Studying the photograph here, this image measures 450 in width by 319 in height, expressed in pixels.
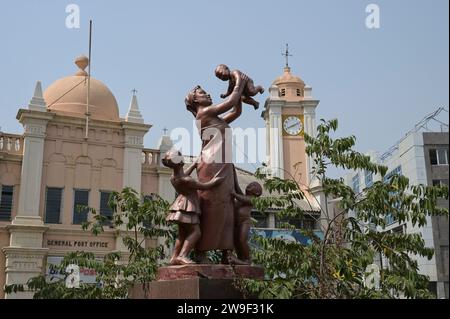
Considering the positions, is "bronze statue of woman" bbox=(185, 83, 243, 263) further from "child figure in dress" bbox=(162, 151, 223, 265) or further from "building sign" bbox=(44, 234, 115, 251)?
"building sign" bbox=(44, 234, 115, 251)

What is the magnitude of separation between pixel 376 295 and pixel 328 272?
2.93 ft

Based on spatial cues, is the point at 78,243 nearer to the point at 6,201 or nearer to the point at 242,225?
the point at 6,201

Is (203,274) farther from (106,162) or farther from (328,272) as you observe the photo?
(106,162)

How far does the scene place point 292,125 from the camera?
2714 cm

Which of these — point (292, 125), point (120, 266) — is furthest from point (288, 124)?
point (120, 266)

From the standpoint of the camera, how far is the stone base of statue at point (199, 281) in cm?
550

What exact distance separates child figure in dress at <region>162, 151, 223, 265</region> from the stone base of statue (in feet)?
0.55

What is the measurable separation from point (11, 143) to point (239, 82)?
563 inches

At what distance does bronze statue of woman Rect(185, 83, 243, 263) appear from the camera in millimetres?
6223

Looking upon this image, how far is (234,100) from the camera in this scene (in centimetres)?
661

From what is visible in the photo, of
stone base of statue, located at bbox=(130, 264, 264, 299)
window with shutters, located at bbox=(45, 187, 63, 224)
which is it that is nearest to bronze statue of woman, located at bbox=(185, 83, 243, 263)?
stone base of statue, located at bbox=(130, 264, 264, 299)

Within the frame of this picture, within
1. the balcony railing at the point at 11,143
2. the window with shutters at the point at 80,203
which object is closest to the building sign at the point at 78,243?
the window with shutters at the point at 80,203

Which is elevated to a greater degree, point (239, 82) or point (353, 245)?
point (239, 82)
